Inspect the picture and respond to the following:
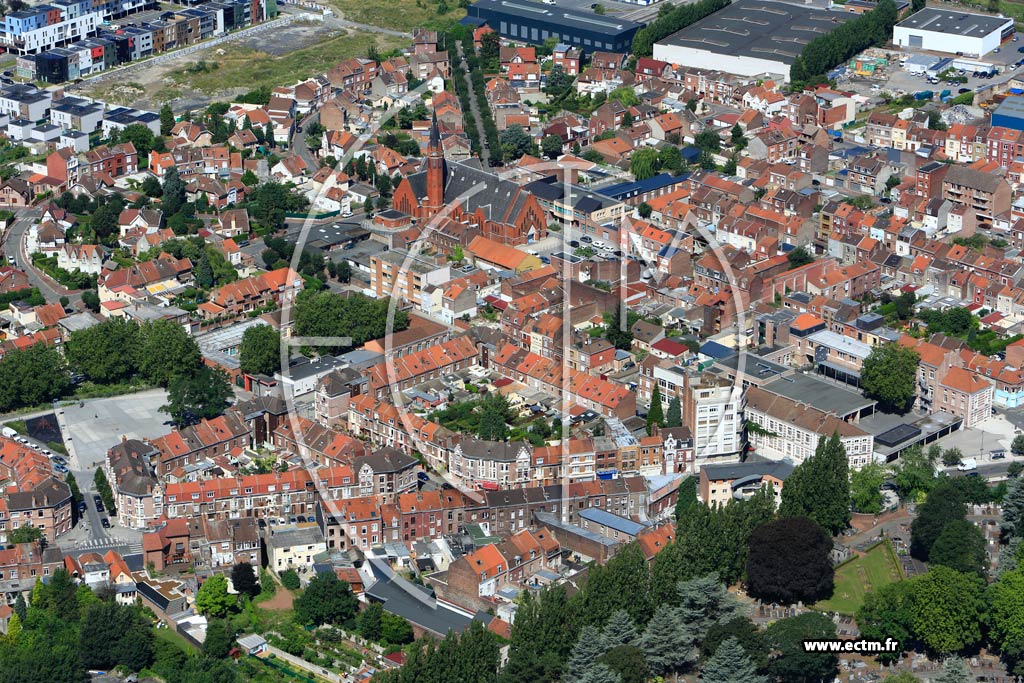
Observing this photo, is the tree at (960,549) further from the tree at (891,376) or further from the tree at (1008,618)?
the tree at (891,376)

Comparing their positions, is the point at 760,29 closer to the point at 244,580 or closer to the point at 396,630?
the point at 244,580

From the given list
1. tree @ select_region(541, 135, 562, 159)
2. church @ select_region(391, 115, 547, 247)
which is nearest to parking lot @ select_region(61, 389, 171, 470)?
church @ select_region(391, 115, 547, 247)

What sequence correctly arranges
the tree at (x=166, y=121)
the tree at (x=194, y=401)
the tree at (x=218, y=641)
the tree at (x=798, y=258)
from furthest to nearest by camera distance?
the tree at (x=166, y=121) → the tree at (x=798, y=258) → the tree at (x=194, y=401) → the tree at (x=218, y=641)

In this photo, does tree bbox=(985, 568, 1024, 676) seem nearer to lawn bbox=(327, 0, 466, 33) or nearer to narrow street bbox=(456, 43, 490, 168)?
narrow street bbox=(456, 43, 490, 168)

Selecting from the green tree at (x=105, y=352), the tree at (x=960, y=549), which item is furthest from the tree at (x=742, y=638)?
the green tree at (x=105, y=352)

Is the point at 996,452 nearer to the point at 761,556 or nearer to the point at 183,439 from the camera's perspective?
the point at 761,556

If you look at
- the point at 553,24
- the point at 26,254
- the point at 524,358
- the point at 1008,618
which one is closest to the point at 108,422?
the point at 524,358
